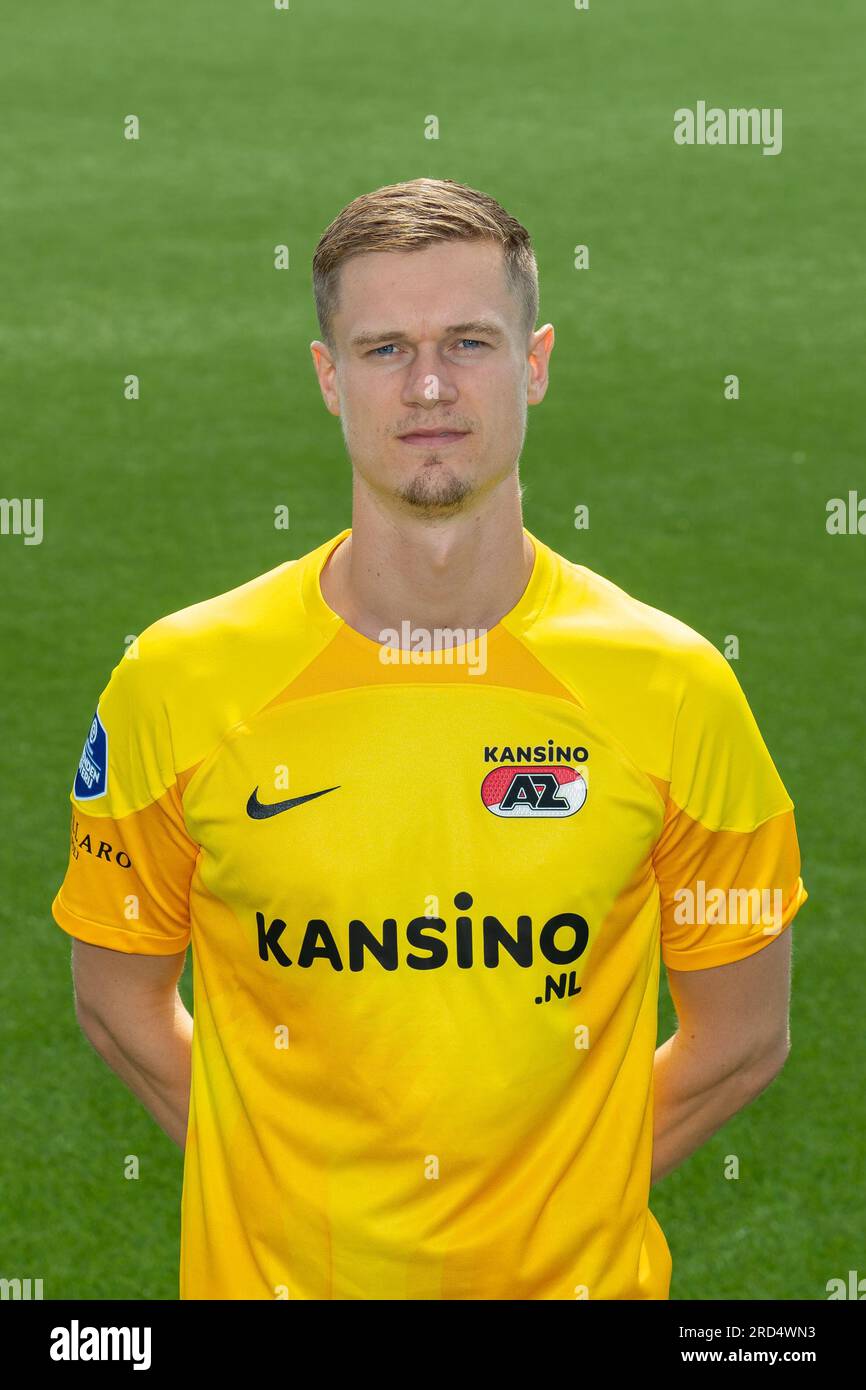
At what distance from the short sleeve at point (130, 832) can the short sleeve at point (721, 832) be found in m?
0.70

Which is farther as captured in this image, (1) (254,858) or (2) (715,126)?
(2) (715,126)

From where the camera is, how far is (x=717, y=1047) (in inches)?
119

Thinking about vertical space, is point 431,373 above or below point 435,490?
above

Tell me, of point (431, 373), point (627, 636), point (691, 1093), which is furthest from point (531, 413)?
point (431, 373)

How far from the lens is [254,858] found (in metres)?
2.66

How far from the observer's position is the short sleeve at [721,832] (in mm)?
2703

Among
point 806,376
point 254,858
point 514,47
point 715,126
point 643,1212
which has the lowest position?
point 643,1212

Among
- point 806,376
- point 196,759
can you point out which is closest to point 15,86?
point 806,376

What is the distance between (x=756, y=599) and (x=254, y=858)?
6347 millimetres

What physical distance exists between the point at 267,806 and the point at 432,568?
1.32 ft

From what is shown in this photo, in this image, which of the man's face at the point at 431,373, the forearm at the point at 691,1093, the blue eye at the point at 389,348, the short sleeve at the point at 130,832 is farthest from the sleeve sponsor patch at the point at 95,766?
the forearm at the point at 691,1093

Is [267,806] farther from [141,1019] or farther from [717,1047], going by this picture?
[717,1047]

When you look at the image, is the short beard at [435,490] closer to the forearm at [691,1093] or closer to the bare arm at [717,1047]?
the bare arm at [717,1047]
